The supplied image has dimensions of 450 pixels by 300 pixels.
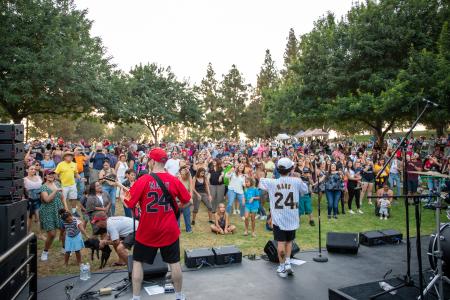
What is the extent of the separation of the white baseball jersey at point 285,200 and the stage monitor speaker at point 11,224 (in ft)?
11.8

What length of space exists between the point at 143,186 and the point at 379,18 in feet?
64.3

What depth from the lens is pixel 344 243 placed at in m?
6.94

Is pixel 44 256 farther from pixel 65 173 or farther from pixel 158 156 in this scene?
pixel 158 156

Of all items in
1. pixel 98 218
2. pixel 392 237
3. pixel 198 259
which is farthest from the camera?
pixel 392 237

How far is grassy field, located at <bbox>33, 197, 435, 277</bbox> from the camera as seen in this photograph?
22.0 ft

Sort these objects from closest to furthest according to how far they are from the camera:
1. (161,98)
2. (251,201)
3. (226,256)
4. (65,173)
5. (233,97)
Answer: (226,256) < (65,173) < (251,201) < (161,98) < (233,97)

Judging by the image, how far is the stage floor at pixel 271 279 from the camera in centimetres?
504

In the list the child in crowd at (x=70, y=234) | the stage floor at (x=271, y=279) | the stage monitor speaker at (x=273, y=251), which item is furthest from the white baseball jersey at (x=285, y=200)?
the child in crowd at (x=70, y=234)

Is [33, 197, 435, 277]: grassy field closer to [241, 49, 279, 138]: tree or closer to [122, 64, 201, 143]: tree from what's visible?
[122, 64, 201, 143]: tree

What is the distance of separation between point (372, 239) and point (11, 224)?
702cm

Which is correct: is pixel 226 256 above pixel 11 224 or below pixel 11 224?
below

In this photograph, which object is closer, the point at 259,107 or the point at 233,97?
the point at 259,107

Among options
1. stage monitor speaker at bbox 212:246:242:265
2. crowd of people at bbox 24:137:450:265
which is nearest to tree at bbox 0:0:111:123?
crowd of people at bbox 24:137:450:265

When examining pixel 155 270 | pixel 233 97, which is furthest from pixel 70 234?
pixel 233 97
